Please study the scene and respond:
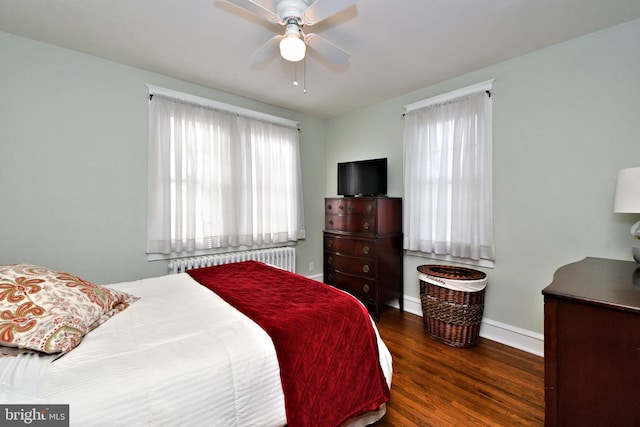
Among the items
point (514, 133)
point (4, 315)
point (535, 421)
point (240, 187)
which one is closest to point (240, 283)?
point (4, 315)

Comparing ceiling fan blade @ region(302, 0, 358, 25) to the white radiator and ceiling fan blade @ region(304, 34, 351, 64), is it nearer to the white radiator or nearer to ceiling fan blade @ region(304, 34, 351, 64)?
ceiling fan blade @ region(304, 34, 351, 64)

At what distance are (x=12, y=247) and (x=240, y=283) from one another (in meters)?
A: 1.88

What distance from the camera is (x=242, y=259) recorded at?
326 cm

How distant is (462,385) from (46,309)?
2503 millimetres

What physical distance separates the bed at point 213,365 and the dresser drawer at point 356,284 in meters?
1.45

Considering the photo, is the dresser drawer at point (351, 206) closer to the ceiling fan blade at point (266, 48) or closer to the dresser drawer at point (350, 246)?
the dresser drawer at point (350, 246)

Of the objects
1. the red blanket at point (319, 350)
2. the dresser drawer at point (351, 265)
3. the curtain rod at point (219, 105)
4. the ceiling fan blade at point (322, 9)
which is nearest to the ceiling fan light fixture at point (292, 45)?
the ceiling fan blade at point (322, 9)

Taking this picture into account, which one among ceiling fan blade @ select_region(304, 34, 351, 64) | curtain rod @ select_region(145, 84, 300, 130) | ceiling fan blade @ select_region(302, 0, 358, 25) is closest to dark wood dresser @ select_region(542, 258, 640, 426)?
ceiling fan blade @ select_region(302, 0, 358, 25)

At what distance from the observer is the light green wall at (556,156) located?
6.60 feet

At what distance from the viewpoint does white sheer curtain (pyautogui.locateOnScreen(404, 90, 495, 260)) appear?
104 inches

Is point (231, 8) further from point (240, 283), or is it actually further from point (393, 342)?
point (393, 342)

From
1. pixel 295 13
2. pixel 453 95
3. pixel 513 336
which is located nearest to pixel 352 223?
pixel 453 95

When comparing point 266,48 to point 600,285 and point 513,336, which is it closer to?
point 600,285

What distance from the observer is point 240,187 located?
329 cm
